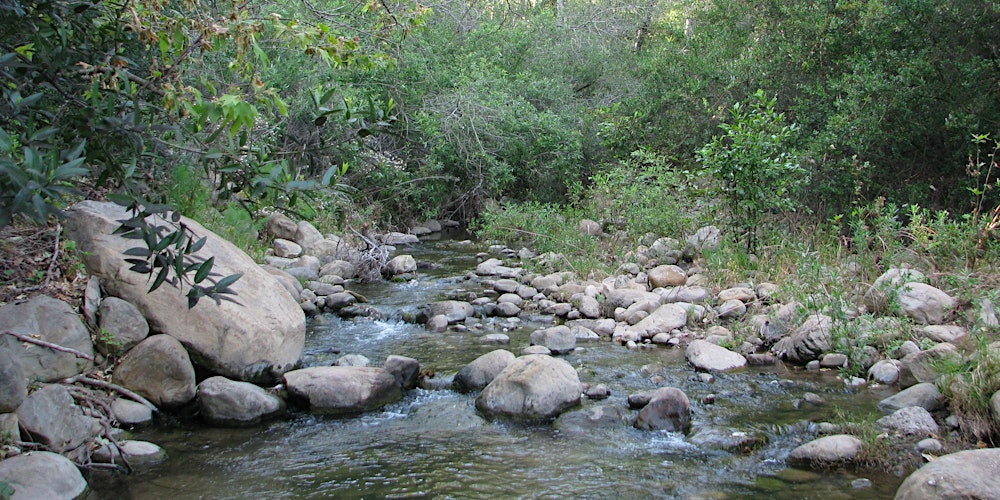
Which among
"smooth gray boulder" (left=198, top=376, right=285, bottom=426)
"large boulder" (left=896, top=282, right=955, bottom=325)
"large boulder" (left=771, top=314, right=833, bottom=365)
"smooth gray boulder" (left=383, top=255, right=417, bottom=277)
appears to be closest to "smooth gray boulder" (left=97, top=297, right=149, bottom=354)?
"smooth gray boulder" (left=198, top=376, right=285, bottom=426)

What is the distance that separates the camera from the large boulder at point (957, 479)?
3.75 m

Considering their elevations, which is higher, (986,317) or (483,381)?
(986,317)

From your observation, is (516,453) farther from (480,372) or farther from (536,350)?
(536,350)

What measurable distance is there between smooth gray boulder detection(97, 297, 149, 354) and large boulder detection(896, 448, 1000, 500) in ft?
16.2

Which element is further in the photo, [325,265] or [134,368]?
[325,265]

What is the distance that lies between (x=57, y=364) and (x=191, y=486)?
4.62 feet

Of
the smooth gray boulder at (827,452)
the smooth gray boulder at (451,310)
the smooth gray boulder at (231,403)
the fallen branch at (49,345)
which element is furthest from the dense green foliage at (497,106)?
the smooth gray boulder at (827,452)

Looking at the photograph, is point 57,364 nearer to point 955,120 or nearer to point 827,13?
point 955,120

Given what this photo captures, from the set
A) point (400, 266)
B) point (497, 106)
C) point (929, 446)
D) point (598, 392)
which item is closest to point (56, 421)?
point (598, 392)

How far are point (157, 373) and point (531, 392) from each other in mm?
2615

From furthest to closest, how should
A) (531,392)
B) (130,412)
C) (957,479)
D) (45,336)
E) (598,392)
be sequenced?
(598,392) < (531,392) < (130,412) < (45,336) < (957,479)

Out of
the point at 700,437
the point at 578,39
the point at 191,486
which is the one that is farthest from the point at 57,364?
the point at 578,39

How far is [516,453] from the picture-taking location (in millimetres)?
4965

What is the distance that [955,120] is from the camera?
8641 mm
